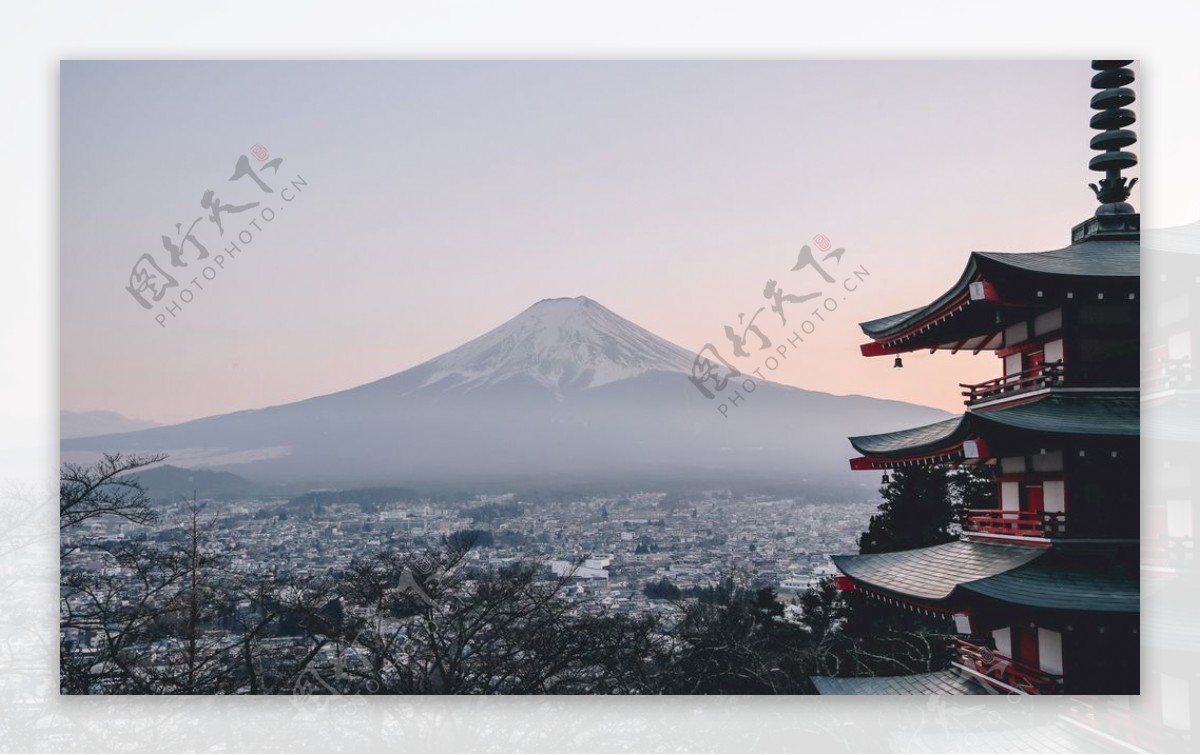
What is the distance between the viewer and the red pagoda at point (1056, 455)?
→ 4621 millimetres

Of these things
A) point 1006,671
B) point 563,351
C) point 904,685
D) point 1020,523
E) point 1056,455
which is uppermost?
point 563,351

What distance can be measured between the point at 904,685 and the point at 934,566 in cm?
66

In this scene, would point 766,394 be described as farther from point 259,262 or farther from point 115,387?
point 115,387

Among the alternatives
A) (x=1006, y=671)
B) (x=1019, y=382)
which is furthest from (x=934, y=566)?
(x=1019, y=382)

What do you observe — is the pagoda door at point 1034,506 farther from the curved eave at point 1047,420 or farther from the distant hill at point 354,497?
the distant hill at point 354,497

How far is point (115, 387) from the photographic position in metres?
5.57

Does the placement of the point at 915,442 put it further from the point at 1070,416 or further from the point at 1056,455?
the point at 1070,416

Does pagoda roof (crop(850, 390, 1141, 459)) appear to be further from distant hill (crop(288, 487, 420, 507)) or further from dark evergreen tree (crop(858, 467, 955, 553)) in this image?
dark evergreen tree (crop(858, 467, 955, 553))

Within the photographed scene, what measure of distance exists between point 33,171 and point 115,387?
46.0 inches

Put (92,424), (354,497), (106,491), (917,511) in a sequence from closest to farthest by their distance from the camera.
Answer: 1. (92,424)
2. (106,491)
3. (354,497)
4. (917,511)

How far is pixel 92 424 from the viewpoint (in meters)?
5.54

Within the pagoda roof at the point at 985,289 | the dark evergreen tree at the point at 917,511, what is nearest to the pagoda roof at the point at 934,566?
the pagoda roof at the point at 985,289

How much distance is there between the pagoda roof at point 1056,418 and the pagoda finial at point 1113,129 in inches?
41.8

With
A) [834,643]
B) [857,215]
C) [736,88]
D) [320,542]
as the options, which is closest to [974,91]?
[857,215]
